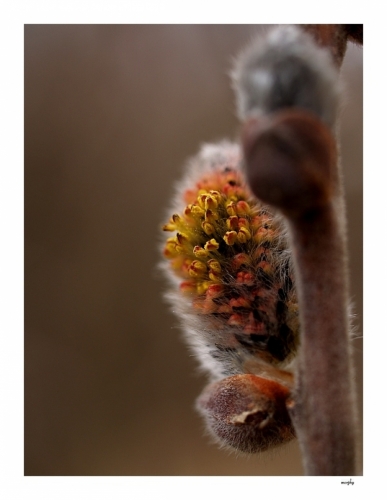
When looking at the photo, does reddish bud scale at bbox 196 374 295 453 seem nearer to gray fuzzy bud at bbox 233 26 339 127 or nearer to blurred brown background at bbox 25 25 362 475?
gray fuzzy bud at bbox 233 26 339 127

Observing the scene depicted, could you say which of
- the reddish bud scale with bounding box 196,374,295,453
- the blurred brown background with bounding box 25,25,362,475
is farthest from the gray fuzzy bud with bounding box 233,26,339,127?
the blurred brown background with bounding box 25,25,362,475

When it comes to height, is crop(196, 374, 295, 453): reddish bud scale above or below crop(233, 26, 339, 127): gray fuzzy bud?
below

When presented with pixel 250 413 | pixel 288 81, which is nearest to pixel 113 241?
pixel 250 413

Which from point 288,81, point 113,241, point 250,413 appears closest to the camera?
point 288,81

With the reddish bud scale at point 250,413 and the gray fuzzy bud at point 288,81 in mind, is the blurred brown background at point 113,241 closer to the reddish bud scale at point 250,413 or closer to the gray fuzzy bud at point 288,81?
the reddish bud scale at point 250,413

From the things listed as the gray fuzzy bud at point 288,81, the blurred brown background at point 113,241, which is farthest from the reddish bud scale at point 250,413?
the blurred brown background at point 113,241

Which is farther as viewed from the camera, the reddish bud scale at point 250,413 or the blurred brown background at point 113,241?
the blurred brown background at point 113,241

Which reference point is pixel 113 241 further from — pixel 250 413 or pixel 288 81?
pixel 288 81

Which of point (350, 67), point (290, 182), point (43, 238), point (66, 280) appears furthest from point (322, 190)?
point (66, 280)
